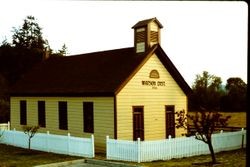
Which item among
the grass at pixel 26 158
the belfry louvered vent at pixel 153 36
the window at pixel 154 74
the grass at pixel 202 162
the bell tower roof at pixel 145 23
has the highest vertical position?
the bell tower roof at pixel 145 23

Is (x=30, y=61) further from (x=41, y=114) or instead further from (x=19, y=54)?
(x=41, y=114)

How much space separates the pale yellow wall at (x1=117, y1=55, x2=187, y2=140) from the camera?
21.0 meters

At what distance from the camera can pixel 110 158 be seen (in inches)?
721

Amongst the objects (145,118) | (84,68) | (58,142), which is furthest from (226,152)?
(84,68)

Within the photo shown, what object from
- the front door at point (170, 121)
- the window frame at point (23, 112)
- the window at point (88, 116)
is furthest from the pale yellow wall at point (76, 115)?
the front door at point (170, 121)

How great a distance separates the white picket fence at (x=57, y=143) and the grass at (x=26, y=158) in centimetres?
50

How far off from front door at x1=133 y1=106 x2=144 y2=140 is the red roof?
2206 mm

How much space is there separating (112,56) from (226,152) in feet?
32.5

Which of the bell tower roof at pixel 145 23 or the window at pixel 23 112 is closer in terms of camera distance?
the bell tower roof at pixel 145 23

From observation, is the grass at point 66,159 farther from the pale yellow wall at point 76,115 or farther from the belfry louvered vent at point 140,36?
the belfry louvered vent at point 140,36

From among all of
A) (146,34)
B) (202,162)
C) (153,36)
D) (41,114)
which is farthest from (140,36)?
(41,114)

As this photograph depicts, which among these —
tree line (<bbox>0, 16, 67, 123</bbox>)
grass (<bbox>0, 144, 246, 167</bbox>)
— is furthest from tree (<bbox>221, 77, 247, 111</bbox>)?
grass (<bbox>0, 144, 246, 167</bbox>)

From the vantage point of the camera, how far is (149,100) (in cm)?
2267

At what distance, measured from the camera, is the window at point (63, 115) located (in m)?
24.8
